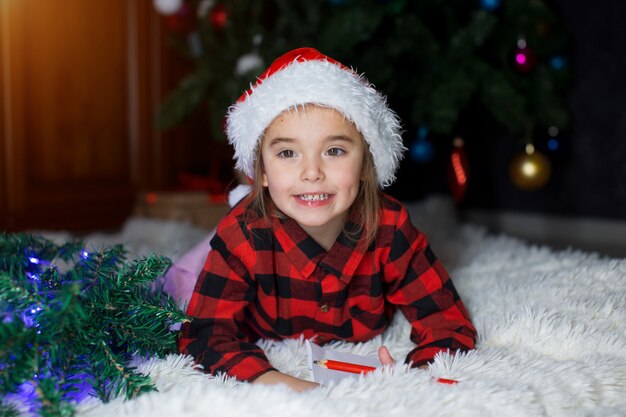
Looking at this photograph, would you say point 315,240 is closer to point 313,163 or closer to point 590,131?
point 313,163

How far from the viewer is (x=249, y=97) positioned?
100 cm

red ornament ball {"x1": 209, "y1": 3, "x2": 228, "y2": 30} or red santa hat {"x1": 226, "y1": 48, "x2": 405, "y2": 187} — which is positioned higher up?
red ornament ball {"x1": 209, "y1": 3, "x2": 228, "y2": 30}

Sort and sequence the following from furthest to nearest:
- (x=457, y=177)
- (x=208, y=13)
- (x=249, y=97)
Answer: (x=457, y=177)
(x=208, y=13)
(x=249, y=97)

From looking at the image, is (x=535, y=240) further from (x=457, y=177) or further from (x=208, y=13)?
(x=208, y=13)

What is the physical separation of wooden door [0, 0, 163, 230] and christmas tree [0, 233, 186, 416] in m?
1.42

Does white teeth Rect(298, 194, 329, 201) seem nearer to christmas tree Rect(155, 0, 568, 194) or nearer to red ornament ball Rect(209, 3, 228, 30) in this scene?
christmas tree Rect(155, 0, 568, 194)

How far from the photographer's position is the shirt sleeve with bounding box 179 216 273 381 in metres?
0.88

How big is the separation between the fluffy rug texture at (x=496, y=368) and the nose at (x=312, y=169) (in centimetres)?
26

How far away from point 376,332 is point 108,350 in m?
0.45

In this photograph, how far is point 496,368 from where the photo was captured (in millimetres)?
822

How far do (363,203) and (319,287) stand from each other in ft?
0.50

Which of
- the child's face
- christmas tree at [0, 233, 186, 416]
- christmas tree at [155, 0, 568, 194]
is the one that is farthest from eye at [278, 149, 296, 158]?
christmas tree at [155, 0, 568, 194]

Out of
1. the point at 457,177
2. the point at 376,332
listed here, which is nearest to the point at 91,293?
the point at 376,332

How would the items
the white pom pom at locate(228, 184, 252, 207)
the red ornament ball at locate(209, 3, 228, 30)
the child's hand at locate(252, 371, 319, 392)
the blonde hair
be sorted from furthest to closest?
1. the red ornament ball at locate(209, 3, 228, 30)
2. the white pom pom at locate(228, 184, 252, 207)
3. the blonde hair
4. the child's hand at locate(252, 371, 319, 392)
